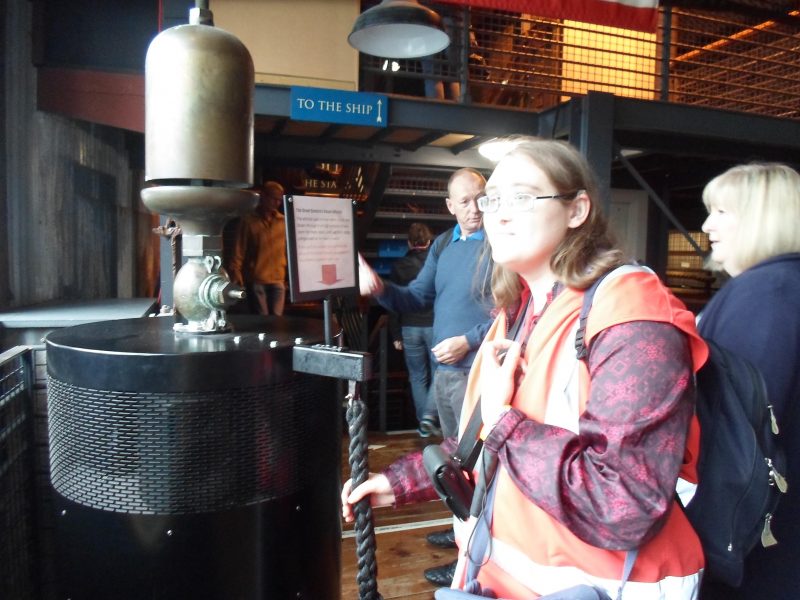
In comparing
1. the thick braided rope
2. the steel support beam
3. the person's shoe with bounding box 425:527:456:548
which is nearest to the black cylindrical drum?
the thick braided rope

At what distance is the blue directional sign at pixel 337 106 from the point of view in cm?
455

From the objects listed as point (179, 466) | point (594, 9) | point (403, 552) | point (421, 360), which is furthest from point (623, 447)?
point (594, 9)

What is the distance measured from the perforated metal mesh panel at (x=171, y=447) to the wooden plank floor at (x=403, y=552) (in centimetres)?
165

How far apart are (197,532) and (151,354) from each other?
17.1 inches

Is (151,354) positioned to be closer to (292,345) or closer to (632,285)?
(292,345)

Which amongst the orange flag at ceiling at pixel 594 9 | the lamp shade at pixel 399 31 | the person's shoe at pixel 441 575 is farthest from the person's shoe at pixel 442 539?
the orange flag at ceiling at pixel 594 9

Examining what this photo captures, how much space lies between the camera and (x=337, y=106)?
15.2ft

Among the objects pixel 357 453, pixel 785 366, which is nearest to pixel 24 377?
pixel 357 453

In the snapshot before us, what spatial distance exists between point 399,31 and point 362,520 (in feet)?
12.3

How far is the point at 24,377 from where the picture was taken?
220cm

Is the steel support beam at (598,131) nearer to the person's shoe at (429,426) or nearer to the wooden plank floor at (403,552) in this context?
the person's shoe at (429,426)

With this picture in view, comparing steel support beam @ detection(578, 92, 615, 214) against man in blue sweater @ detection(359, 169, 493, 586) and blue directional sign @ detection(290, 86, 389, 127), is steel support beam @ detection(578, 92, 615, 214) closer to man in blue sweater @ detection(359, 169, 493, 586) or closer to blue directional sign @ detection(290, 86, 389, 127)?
blue directional sign @ detection(290, 86, 389, 127)

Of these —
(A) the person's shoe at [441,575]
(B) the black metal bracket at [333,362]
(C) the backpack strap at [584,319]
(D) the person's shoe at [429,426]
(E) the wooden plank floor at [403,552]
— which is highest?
(C) the backpack strap at [584,319]

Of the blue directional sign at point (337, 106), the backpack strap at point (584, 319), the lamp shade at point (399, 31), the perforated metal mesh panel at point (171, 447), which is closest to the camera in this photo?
the backpack strap at point (584, 319)
